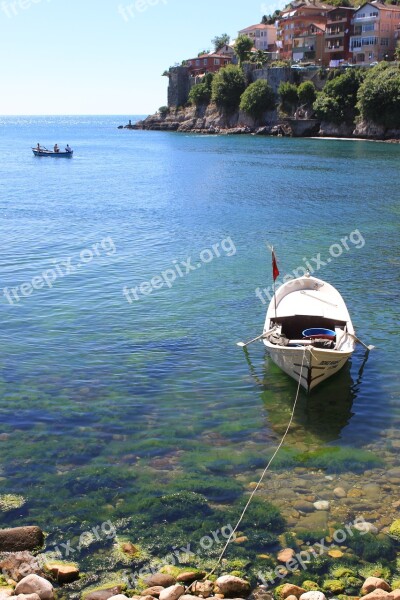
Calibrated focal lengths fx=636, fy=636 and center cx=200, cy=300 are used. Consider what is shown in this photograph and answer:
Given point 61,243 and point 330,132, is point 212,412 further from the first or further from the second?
point 330,132

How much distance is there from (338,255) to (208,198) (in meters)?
24.5

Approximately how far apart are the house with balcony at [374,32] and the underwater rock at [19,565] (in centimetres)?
14375

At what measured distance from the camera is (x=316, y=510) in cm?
1234

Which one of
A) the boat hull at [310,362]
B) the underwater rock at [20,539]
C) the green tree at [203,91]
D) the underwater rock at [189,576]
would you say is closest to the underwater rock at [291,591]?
the underwater rock at [189,576]

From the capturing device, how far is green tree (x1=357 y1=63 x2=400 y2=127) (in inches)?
4402

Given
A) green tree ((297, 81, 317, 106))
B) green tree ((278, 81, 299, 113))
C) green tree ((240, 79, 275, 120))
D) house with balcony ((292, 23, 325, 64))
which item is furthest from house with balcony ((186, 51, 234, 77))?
green tree ((297, 81, 317, 106))

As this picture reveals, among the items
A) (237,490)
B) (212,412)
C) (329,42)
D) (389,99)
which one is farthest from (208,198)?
(329,42)

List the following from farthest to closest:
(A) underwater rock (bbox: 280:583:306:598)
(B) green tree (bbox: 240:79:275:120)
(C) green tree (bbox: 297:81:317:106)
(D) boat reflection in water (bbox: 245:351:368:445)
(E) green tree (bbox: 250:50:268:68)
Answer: (E) green tree (bbox: 250:50:268:68) → (B) green tree (bbox: 240:79:275:120) → (C) green tree (bbox: 297:81:317:106) → (D) boat reflection in water (bbox: 245:351:368:445) → (A) underwater rock (bbox: 280:583:306:598)

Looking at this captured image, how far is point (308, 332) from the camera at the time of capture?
1873 centimetres

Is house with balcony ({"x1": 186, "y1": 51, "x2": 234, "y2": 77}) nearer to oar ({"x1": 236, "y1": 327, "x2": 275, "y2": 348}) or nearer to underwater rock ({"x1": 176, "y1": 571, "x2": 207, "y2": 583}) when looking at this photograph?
oar ({"x1": 236, "y1": 327, "x2": 275, "y2": 348})

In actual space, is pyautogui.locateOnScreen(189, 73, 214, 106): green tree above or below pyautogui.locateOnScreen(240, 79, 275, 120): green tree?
above

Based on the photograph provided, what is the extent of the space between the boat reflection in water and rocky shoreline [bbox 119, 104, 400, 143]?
101976 mm

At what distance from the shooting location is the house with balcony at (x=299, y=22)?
158 metres

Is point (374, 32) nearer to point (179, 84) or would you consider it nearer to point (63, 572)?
point (179, 84)
